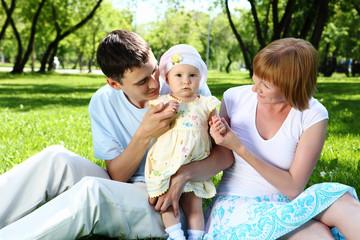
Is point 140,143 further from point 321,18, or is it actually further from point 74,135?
point 321,18

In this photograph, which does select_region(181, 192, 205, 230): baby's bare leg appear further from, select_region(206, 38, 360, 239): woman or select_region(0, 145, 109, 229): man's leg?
select_region(0, 145, 109, 229): man's leg

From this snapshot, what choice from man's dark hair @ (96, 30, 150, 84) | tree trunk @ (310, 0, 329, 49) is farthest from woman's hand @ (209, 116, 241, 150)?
tree trunk @ (310, 0, 329, 49)

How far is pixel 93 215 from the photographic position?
2.33m

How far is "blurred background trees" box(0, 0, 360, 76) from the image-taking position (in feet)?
60.0

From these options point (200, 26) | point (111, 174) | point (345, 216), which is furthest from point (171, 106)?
point (200, 26)

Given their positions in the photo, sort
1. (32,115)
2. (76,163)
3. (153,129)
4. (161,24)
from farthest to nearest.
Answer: (161,24)
(32,115)
(76,163)
(153,129)

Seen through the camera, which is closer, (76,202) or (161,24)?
(76,202)

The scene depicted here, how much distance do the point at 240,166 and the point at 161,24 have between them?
57096 mm

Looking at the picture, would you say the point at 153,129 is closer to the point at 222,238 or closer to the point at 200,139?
the point at 200,139

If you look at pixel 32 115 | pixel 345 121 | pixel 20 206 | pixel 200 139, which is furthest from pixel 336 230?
pixel 32 115

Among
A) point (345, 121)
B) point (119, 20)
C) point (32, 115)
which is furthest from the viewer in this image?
point (119, 20)

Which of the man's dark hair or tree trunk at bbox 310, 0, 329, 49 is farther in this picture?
tree trunk at bbox 310, 0, 329, 49

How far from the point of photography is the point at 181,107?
2664 mm

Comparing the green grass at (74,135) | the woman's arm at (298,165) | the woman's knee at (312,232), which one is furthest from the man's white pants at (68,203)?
the green grass at (74,135)
